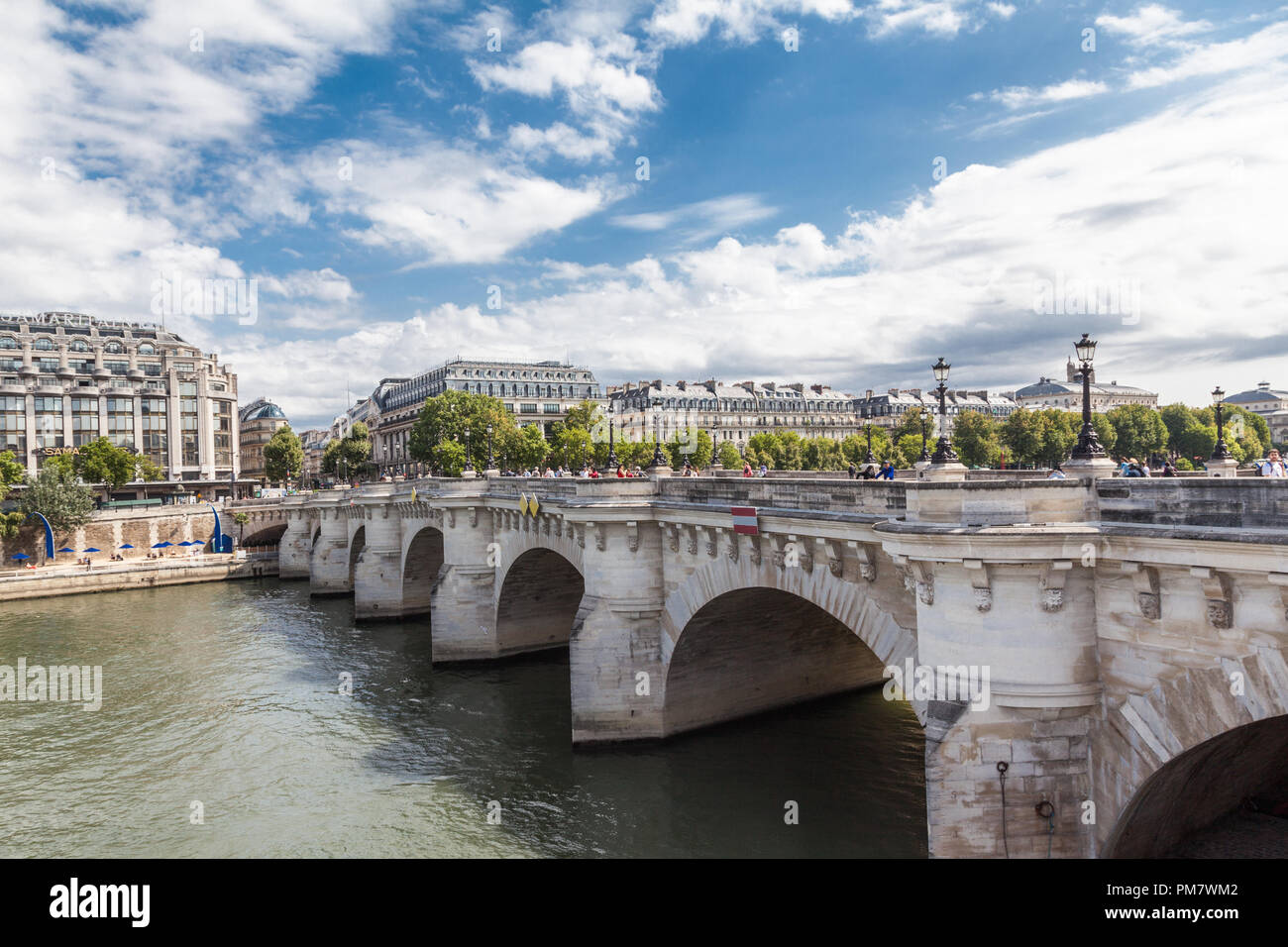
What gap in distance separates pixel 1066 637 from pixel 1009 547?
4.90 ft

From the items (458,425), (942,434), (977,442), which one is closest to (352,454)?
(458,425)

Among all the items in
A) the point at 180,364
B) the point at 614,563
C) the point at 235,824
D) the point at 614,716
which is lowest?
the point at 235,824

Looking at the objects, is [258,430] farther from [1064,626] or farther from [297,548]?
[1064,626]

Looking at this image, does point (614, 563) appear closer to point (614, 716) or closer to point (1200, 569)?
point (614, 716)

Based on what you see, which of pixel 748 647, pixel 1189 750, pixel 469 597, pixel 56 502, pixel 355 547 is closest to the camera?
pixel 1189 750

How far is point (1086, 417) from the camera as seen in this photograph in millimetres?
11688

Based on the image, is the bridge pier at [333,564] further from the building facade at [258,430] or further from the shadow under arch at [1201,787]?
the building facade at [258,430]

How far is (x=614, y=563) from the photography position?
2295cm

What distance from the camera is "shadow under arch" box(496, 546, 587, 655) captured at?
34812 millimetres

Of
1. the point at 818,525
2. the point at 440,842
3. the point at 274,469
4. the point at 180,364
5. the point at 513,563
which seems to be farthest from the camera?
the point at 274,469

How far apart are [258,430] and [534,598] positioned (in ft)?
515

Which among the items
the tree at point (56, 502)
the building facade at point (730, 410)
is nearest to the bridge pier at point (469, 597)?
the tree at point (56, 502)

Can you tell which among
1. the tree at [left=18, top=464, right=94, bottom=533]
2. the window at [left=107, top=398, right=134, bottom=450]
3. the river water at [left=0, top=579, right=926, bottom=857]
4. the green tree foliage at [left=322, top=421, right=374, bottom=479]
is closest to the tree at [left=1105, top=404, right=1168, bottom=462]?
the river water at [left=0, top=579, right=926, bottom=857]
